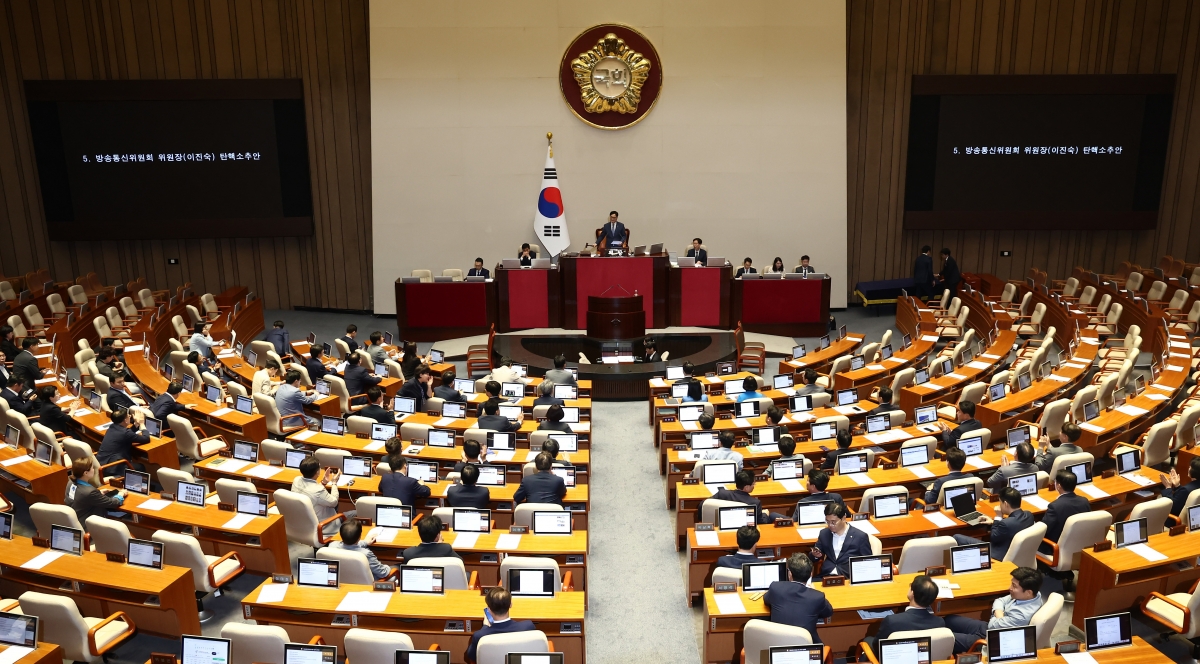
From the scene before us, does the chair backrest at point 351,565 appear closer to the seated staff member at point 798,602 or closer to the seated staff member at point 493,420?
the seated staff member at point 798,602

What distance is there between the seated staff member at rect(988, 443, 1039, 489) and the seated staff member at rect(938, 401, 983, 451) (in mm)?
918

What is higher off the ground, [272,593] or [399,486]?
[399,486]

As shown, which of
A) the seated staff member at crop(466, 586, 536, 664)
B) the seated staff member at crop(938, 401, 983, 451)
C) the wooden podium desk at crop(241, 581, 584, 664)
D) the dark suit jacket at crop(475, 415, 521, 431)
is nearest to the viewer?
the seated staff member at crop(466, 586, 536, 664)

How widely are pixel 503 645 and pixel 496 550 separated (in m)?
1.65

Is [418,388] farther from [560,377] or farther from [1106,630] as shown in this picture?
[1106,630]

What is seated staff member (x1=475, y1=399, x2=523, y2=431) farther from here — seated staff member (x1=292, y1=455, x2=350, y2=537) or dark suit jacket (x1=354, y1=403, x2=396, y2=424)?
seated staff member (x1=292, y1=455, x2=350, y2=537)

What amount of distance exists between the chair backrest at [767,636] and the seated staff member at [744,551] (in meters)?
0.92

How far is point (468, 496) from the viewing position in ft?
25.9

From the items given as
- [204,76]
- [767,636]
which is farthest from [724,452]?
[204,76]

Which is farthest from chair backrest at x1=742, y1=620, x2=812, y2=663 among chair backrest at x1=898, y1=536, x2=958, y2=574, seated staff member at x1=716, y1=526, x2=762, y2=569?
chair backrest at x1=898, y1=536, x2=958, y2=574

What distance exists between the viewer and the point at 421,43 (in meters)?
18.6

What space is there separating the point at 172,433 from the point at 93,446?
98cm

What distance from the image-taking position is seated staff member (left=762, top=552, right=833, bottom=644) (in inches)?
230

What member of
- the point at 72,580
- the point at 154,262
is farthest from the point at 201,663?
the point at 154,262
